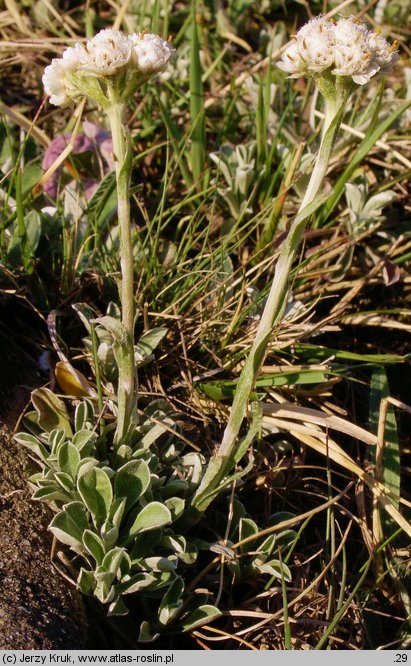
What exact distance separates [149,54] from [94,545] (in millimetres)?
1140

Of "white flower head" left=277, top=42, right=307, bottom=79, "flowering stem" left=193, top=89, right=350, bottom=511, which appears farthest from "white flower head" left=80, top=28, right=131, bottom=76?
"flowering stem" left=193, top=89, right=350, bottom=511

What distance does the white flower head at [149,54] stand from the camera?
1530 millimetres

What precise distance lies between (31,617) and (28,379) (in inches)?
31.4

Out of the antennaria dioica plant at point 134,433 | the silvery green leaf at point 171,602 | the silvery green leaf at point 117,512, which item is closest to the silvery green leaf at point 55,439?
the antennaria dioica plant at point 134,433

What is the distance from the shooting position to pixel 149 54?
153 cm

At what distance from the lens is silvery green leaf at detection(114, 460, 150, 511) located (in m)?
1.83

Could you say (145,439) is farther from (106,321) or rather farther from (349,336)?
(349,336)

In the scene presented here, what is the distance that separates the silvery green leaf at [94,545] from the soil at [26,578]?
133 millimetres

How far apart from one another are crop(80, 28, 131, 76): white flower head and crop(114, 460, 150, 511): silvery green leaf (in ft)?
3.07

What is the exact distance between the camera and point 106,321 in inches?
65.1

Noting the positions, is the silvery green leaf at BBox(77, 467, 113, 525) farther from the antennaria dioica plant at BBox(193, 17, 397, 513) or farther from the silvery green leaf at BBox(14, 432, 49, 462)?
the antennaria dioica plant at BBox(193, 17, 397, 513)

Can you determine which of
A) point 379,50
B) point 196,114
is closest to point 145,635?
point 379,50

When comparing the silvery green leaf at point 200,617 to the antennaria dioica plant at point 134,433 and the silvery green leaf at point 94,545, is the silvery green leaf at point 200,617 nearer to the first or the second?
the antennaria dioica plant at point 134,433

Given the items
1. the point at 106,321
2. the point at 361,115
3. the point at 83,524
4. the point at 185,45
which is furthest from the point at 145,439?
the point at 185,45
